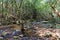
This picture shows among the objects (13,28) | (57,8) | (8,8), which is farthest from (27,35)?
(57,8)

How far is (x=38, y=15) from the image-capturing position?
7.96 meters

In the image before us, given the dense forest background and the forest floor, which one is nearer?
the forest floor

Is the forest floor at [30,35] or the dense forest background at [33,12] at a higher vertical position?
the dense forest background at [33,12]

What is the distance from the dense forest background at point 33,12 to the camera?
6.39m

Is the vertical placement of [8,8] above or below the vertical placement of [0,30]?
above

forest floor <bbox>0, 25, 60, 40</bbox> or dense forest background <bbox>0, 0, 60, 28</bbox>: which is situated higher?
dense forest background <bbox>0, 0, 60, 28</bbox>

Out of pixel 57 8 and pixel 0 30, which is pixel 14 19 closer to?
pixel 0 30

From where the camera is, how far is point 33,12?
785cm

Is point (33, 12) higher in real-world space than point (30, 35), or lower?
higher

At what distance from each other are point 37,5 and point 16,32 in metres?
2.51

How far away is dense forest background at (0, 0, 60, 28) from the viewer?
639 cm

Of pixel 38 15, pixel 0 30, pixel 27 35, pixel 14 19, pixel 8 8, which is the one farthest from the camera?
pixel 38 15

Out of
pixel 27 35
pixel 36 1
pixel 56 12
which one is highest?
pixel 36 1

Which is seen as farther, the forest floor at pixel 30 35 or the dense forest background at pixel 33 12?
the dense forest background at pixel 33 12
